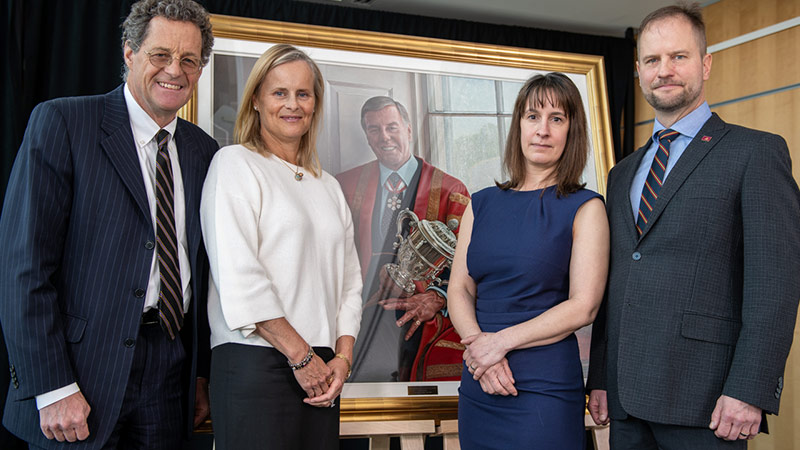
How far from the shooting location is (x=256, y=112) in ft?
6.68

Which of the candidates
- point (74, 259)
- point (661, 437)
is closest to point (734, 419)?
point (661, 437)

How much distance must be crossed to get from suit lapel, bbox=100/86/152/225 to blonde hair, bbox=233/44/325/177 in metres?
0.33

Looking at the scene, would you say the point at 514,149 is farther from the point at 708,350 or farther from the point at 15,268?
the point at 15,268

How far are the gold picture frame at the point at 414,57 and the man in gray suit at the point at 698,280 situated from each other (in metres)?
1.01

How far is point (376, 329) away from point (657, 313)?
4.35 ft

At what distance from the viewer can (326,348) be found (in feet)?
6.27

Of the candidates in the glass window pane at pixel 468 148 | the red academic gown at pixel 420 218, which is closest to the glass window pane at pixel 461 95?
the glass window pane at pixel 468 148

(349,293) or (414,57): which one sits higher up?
(414,57)

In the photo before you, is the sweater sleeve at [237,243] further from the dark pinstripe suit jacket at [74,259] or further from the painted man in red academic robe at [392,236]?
the painted man in red academic robe at [392,236]

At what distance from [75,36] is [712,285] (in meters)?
3.23

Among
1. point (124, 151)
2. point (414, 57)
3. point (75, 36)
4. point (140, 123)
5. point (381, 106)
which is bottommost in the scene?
point (124, 151)

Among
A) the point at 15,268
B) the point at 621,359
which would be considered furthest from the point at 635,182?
the point at 15,268

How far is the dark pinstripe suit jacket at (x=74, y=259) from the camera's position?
1581mm

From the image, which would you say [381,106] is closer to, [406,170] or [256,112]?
[406,170]
